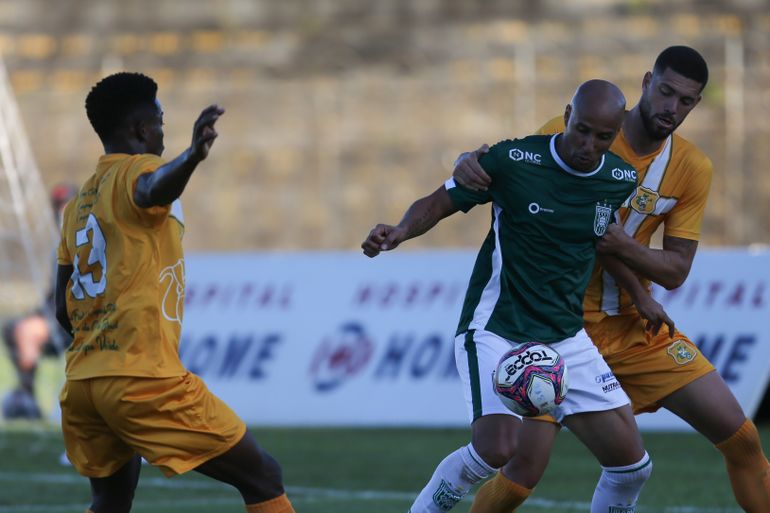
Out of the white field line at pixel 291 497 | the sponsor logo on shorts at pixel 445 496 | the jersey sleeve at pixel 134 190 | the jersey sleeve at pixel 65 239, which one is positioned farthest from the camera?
the white field line at pixel 291 497

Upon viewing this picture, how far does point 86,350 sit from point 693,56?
2935 millimetres

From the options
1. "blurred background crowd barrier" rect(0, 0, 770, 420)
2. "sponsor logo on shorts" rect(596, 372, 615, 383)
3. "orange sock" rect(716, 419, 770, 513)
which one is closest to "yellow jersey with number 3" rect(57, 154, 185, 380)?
"sponsor logo on shorts" rect(596, 372, 615, 383)

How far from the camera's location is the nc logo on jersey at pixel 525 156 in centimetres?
578

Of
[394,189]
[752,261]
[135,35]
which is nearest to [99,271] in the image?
[752,261]

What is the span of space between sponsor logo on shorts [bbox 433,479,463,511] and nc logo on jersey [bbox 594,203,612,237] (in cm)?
122

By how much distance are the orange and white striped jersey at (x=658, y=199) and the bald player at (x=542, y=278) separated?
0.46m

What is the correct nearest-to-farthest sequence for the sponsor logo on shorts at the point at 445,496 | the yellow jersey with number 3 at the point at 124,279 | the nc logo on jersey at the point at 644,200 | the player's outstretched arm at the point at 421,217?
the yellow jersey with number 3 at the point at 124,279 < the player's outstretched arm at the point at 421,217 < the sponsor logo on shorts at the point at 445,496 < the nc logo on jersey at the point at 644,200

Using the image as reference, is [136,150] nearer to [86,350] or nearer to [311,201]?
[86,350]

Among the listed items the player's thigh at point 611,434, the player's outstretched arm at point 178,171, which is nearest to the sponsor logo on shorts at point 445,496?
the player's thigh at point 611,434

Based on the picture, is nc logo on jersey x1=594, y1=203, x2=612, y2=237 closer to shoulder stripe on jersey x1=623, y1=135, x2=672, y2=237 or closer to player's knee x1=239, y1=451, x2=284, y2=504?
shoulder stripe on jersey x1=623, y1=135, x2=672, y2=237

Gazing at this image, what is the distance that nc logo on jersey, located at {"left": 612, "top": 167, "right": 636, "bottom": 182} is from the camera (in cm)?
583

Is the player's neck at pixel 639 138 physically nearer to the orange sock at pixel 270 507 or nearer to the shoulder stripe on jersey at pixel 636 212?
the shoulder stripe on jersey at pixel 636 212

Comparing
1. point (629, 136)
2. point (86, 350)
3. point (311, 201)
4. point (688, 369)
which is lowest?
point (311, 201)

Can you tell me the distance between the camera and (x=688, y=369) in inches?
247
